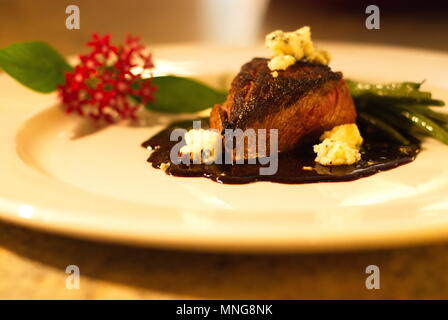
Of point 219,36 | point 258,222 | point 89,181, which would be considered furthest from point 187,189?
point 219,36

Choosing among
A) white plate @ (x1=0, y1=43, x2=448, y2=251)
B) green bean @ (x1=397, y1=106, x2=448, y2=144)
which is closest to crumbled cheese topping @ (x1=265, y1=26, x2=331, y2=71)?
green bean @ (x1=397, y1=106, x2=448, y2=144)

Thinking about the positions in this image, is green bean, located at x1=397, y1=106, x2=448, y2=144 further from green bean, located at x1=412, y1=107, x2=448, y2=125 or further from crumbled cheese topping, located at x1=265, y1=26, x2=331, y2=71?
crumbled cheese topping, located at x1=265, y1=26, x2=331, y2=71

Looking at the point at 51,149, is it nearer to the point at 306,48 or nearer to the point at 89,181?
the point at 89,181

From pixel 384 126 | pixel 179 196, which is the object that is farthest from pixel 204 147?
pixel 384 126

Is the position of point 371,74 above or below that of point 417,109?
above

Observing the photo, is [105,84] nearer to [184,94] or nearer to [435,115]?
[184,94]

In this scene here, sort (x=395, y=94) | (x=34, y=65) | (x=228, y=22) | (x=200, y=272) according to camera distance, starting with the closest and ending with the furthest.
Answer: (x=200, y=272), (x=395, y=94), (x=34, y=65), (x=228, y=22)

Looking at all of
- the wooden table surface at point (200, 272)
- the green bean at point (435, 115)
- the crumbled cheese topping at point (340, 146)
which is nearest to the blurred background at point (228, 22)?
the green bean at point (435, 115)
